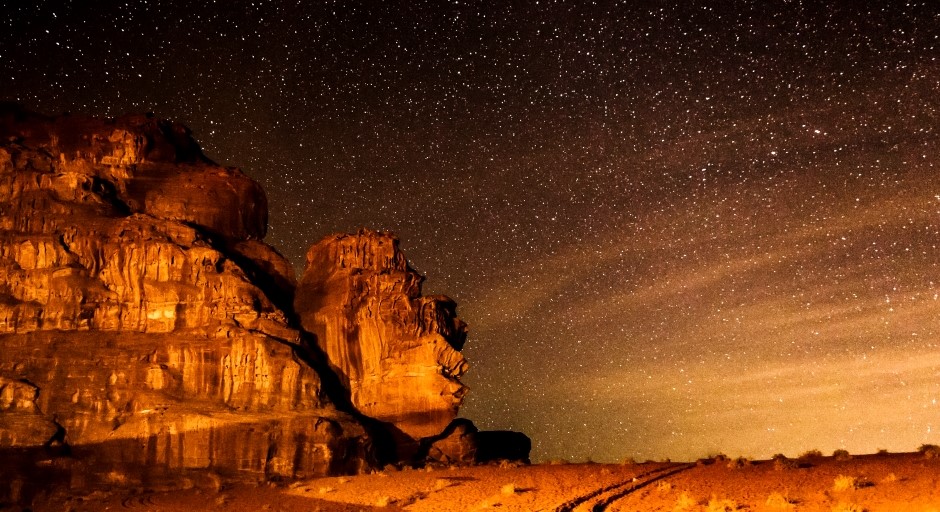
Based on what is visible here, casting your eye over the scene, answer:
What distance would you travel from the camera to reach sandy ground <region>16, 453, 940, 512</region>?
2275 cm

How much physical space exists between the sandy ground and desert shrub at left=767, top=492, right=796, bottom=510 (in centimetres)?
4

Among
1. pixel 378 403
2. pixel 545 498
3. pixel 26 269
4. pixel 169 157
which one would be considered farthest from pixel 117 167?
pixel 545 498

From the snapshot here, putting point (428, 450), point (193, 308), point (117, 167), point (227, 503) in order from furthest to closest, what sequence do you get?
point (117, 167) → point (428, 450) → point (193, 308) → point (227, 503)

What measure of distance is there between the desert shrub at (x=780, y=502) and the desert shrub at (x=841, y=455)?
25.8ft

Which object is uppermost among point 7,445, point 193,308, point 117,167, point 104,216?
point 117,167

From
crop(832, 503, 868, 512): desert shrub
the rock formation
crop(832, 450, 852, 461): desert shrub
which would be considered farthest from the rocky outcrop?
crop(832, 503, 868, 512): desert shrub

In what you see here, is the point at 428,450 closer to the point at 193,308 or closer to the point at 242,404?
the point at 242,404

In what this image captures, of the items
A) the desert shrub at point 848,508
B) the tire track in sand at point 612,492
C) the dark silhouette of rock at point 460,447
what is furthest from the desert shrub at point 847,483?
the dark silhouette of rock at point 460,447

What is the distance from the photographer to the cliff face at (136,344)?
3725cm

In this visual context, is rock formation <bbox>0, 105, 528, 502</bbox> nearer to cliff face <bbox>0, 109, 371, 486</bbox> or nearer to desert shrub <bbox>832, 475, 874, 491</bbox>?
cliff face <bbox>0, 109, 371, 486</bbox>

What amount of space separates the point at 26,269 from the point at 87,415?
9543 mm

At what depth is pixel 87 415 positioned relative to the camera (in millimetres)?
37594

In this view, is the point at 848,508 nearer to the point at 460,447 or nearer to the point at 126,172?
the point at 460,447

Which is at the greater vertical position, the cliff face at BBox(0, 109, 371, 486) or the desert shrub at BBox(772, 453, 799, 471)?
the cliff face at BBox(0, 109, 371, 486)
